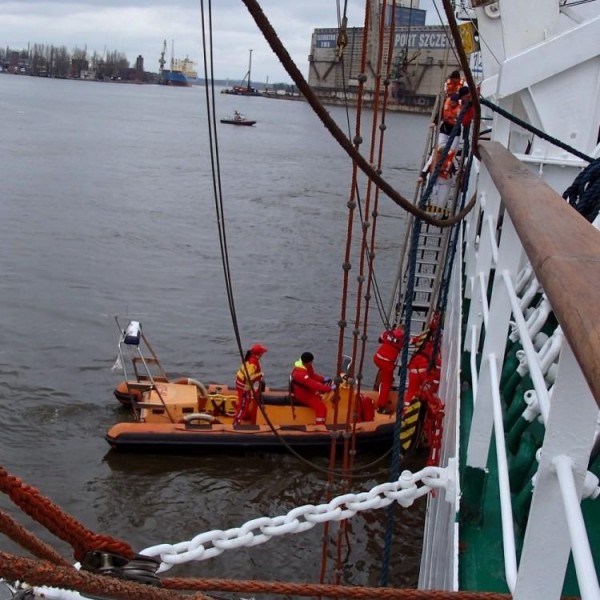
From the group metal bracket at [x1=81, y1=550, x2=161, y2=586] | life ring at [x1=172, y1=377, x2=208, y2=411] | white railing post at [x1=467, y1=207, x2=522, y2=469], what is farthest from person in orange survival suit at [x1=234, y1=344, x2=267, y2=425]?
metal bracket at [x1=81, y1=550, x2=161, y2=586]

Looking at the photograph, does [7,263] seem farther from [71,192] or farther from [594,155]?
[594,155]

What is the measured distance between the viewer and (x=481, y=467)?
2.74 metres

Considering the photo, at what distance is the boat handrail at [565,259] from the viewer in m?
0.98

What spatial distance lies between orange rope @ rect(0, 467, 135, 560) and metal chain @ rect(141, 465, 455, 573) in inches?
36.7

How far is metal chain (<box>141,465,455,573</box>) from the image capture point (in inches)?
99.3

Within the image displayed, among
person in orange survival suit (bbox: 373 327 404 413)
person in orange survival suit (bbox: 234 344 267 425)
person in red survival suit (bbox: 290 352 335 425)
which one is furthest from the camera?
person in red survival suit (bbox: 290 352 335 425)

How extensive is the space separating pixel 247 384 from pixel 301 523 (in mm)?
7426

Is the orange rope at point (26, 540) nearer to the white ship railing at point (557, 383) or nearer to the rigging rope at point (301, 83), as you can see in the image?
the white ship railing at point (557, 383)

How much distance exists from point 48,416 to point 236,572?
543 cm

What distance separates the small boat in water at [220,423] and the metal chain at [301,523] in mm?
7201

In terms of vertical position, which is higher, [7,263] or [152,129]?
[152,129]

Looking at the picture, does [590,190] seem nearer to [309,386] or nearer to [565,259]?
[565,259]

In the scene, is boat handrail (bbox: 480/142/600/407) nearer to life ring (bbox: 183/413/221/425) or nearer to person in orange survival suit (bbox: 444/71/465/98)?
Answer: life ring (bbox: 183/413/221/425)

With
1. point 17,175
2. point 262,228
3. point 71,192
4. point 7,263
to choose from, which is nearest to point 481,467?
point 7,263
